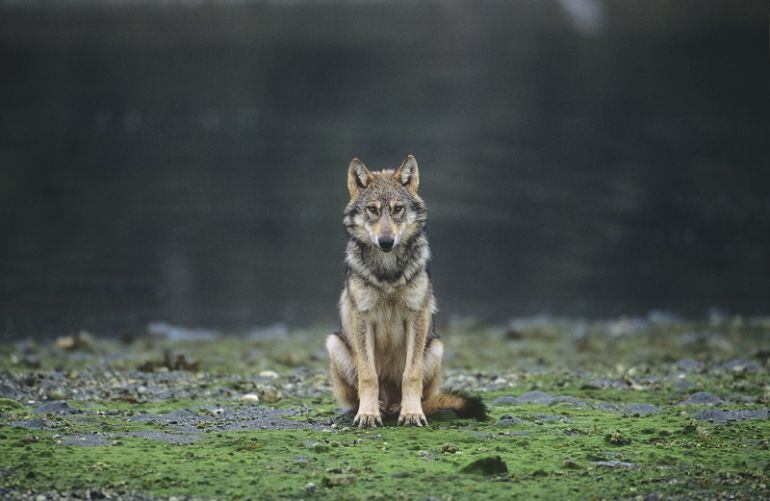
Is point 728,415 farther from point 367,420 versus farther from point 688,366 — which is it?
point 688,366

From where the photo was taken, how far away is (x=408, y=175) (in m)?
10.7

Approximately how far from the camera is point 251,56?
283 ft

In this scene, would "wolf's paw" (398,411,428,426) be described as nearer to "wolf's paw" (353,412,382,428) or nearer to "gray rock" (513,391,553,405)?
"wolf's paw" (353,412,382,428)

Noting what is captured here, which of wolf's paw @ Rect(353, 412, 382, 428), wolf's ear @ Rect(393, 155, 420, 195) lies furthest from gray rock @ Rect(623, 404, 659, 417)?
wolf's ear @ Rect(393, 155, 420, 195)

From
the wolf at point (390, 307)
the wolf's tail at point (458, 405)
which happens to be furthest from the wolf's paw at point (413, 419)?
the wolf's tail at point (458, 405)

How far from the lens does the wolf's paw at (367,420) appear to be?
33.5 ft

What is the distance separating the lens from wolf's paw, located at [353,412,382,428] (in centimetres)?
1022

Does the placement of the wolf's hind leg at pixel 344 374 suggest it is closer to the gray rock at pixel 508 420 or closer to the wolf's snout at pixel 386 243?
the wolf's snout at pixel 386 243

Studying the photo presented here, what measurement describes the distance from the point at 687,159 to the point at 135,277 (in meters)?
27.7

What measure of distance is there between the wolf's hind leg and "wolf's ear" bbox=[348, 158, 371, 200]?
158 centimetres

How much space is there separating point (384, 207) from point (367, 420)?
2085 mm

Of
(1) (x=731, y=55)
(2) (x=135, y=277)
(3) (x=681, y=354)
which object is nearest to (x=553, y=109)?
(1) (x=731, y=55)

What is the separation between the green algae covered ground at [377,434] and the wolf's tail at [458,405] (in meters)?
0.13

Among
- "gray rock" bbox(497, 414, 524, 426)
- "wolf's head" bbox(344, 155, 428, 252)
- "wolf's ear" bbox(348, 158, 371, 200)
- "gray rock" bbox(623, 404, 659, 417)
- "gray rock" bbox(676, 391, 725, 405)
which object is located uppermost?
"wolf's ear" bbox(348, 158, 371, 200)
